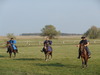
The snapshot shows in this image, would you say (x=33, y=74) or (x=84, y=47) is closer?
(x=33, y=74)

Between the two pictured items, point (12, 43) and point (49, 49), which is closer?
point (49, 49)

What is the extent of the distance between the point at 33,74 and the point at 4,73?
162cm

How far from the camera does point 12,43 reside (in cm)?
2336

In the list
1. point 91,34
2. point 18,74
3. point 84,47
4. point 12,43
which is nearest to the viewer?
point 18,74

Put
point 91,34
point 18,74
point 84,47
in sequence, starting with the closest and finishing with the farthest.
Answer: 1. point 18,74
2. point 84,47
3. point 91,34

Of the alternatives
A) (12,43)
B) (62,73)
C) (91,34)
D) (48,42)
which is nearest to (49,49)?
(48,42)

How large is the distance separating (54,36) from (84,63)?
91744mm

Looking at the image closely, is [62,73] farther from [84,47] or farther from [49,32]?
[49,32]

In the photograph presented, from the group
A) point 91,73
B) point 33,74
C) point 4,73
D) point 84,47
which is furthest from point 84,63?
point 4,73

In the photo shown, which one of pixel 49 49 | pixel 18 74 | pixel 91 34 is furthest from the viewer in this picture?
pixel 91 34

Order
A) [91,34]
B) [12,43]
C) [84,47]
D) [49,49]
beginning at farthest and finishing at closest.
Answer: [91,34] → [12,43] → [49,49] → [84,47]

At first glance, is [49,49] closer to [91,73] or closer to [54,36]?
[91,73]

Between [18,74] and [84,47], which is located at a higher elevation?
[84,47]

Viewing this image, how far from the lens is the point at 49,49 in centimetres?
2042
